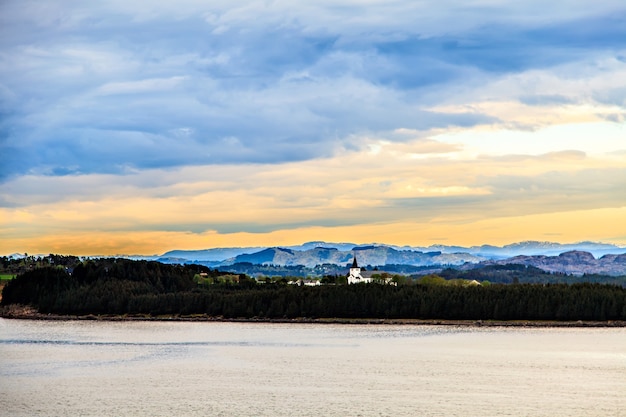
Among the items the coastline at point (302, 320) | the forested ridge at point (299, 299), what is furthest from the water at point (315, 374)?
the forested ridge at point (299, 299)

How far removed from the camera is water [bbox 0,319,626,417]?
49.6m

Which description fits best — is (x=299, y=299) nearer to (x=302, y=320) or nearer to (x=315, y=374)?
(x=302, y=320)

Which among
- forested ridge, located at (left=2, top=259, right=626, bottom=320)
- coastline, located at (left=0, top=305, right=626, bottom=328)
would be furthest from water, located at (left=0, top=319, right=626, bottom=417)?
forested ridge, located at (left=2, top=259, right=626, bottom=320)

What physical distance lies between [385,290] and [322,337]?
1665 inches

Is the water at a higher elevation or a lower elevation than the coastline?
lower

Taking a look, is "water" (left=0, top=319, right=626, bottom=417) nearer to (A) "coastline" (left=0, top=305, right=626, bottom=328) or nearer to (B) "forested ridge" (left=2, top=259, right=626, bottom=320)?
(A) "coastline" (left=0, top=305, right=626, bottom=328)

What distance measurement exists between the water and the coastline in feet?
59.8

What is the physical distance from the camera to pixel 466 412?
46.9 meters

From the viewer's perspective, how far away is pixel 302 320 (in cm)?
14062

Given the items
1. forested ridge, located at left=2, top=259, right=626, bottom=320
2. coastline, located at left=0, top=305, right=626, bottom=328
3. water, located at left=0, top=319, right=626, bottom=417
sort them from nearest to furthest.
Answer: water, located at left=0, top=319, right=626, bottom=417, coastline, located at left=0, top=305, right=626, bottom=328, forested ridge, located at left=2, top=259, right=626, bottom=320

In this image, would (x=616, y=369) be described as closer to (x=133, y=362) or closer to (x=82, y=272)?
(x=133, y=362)

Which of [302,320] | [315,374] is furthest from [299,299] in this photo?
[315,374]

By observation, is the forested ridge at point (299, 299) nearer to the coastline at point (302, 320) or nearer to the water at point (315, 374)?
the coastline at point (302, 320)

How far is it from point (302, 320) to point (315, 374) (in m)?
76.0
